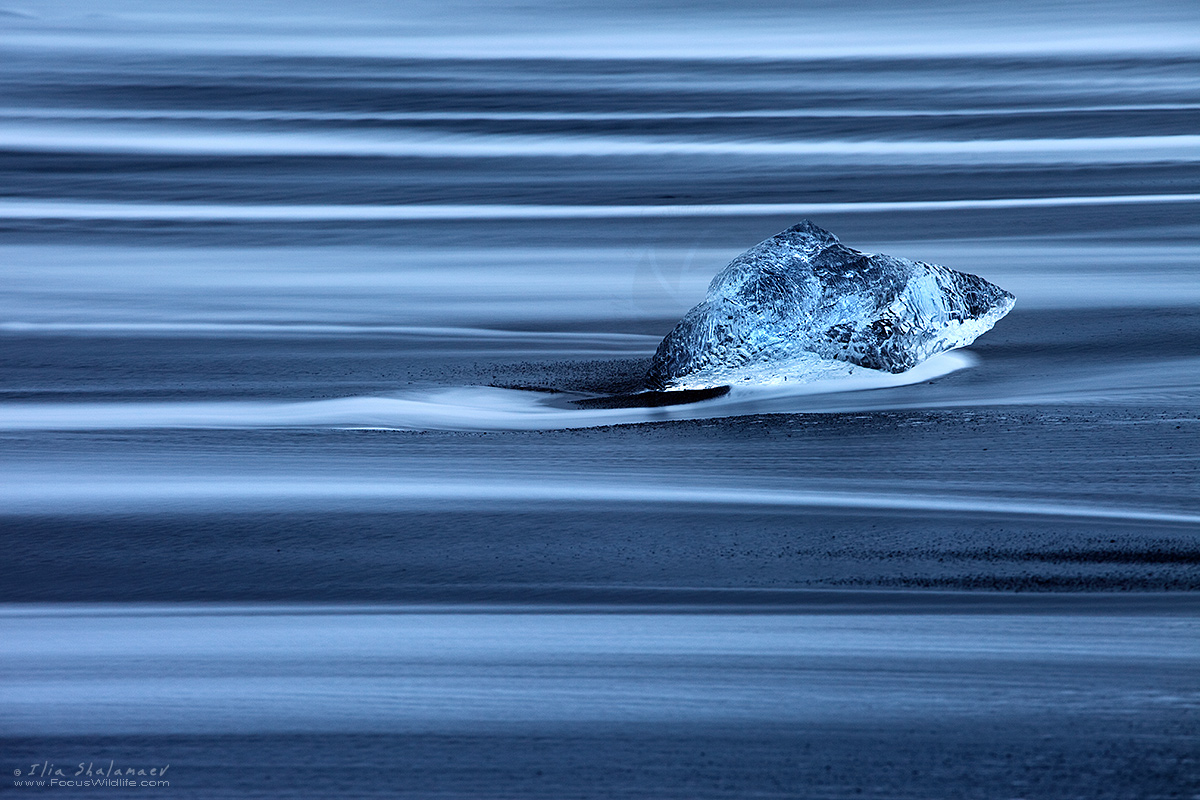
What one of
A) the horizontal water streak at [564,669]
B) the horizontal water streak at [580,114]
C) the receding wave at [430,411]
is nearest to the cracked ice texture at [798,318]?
the receding wave at [430,411]

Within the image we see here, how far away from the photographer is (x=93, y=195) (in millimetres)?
6355

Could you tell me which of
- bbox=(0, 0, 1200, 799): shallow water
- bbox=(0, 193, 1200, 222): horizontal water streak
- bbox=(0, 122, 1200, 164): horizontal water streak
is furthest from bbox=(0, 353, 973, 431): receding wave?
bbox=(0, 122, 1200, 164): horizontal water streak

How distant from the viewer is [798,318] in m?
3.13

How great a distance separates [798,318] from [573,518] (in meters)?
1.00

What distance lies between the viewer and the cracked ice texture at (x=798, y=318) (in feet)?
10.2

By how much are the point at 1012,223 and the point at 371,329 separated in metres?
2.70

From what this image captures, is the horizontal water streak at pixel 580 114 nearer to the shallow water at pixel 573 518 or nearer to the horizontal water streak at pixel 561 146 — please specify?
the horizontal water streak at pixel 561 146

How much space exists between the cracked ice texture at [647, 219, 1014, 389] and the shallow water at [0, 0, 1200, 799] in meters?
0.09

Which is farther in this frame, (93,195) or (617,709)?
(93,195)

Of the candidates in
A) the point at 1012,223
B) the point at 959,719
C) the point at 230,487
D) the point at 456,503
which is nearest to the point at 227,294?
the point at 230,487

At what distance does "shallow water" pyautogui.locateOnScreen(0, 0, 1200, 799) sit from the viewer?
163 cm

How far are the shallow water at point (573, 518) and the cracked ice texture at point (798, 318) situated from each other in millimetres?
91

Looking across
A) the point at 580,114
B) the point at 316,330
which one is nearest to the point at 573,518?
the point at 316,330

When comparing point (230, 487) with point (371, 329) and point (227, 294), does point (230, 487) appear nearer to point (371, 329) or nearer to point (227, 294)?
point (371, 329)
